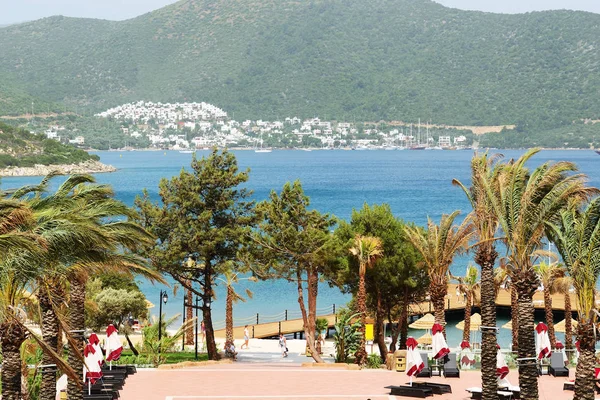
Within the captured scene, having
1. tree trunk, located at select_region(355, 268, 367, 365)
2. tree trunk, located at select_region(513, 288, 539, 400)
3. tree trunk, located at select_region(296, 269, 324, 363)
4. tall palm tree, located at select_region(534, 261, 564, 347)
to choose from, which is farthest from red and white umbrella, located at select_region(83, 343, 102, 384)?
tall palm tree, located at select_region(534, 261, 564, 347)

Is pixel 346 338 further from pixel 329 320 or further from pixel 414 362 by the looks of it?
pixel 329 320

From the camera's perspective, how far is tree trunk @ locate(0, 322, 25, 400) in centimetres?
1414

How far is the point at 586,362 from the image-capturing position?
17016 millimetres

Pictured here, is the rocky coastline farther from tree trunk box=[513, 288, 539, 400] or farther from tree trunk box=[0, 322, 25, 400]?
tree trunk box=[0, 322, 25, 400]

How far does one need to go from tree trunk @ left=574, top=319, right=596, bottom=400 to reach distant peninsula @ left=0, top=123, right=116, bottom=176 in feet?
519

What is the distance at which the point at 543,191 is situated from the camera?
18172 millimetres

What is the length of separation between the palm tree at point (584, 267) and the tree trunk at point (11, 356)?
9.41 meters

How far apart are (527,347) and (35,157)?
17344 cm

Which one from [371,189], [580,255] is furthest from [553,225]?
[371,189]

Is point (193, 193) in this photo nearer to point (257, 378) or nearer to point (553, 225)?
point (257, 378)

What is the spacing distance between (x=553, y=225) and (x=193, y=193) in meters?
14.6

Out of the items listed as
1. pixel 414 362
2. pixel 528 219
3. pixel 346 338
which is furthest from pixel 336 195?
pixel 528 219

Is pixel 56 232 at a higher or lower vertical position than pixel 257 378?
higher

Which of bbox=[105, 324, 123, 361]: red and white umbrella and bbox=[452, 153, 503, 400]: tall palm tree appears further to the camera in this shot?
bbox=[105, 324, 123, 361]: red and white umbrella
